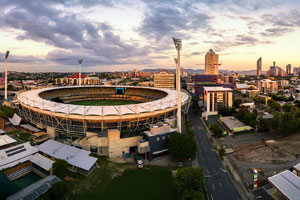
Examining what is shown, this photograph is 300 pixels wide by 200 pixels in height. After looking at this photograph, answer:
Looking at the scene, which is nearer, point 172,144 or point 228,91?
point 172,144

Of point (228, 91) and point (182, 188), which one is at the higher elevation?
point (228, 91)

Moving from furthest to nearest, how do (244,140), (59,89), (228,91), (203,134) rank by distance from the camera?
(59,89)
(228,91)
(203,134)
(244,140)

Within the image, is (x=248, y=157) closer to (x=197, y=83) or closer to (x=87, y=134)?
(x=87, y=134)

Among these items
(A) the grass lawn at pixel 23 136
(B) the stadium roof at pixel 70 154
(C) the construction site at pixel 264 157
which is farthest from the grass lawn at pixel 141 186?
(A) the grass lawn at pixel 23 136

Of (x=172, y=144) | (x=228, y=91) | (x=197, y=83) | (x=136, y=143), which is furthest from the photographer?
(x=197, y=83)

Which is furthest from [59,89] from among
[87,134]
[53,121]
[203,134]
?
[203,134]
